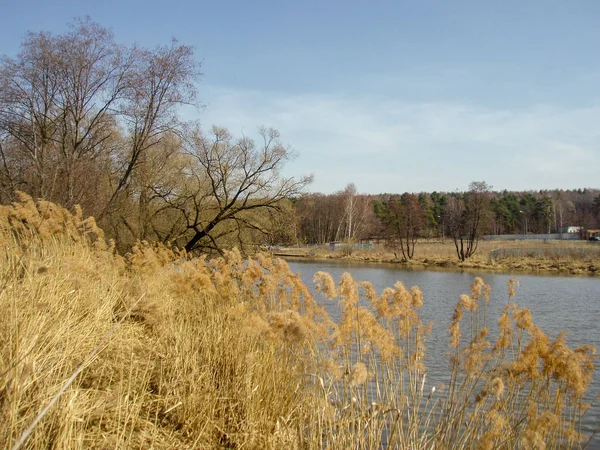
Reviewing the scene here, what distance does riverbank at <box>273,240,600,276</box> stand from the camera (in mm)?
31797

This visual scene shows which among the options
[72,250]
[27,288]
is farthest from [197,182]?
[27,288]

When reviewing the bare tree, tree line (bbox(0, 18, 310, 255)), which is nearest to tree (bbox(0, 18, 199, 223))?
tree line (bbox(0, 18, 310, 255))

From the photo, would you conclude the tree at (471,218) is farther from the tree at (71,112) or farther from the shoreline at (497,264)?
the tree at (71,112)

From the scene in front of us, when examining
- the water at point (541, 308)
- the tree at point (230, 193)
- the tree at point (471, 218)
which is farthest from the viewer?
the tree at point (471, 218)

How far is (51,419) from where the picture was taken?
8.86ft

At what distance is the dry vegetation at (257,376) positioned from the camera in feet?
9.78

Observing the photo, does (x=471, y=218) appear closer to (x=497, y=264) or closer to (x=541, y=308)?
(x=497, y=264)

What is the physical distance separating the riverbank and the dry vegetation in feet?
73.9

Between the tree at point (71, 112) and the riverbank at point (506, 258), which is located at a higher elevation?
the tree at point (71, 112)

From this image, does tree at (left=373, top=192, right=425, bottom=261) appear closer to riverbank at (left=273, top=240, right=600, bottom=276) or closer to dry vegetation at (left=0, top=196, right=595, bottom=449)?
riverbank at (left=273, top=240, right=600, bottom=276)

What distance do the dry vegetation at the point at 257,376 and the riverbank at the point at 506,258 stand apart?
22513 millimetres

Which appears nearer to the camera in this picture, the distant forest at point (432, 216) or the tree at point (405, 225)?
the tree at point (405, 225)

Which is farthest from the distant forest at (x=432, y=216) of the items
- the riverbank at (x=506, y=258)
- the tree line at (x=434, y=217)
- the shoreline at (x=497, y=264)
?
the shoreline at (x=497, y=264)

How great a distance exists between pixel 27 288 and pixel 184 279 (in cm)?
245
